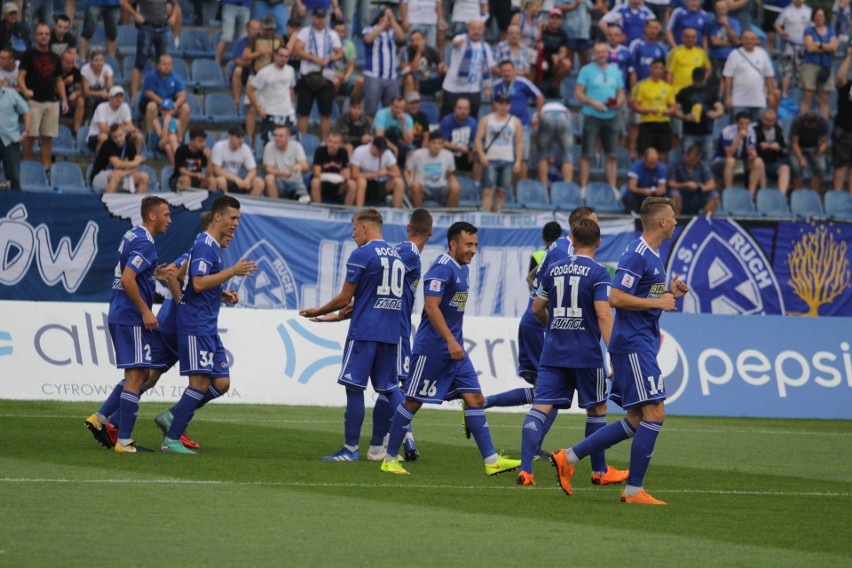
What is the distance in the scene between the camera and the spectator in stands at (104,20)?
2466 cm

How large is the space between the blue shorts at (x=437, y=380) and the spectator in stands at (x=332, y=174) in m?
10.7

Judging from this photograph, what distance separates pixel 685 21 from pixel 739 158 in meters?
3.14

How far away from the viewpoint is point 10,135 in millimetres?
21141

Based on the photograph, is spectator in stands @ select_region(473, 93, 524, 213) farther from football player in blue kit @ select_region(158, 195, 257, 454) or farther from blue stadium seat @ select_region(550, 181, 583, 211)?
football player in blue kit @ select_region(158, 195, 257, 454)

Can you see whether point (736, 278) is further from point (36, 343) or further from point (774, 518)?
point (774, 518)

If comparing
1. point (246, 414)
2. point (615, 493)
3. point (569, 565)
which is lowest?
point (246, 414)

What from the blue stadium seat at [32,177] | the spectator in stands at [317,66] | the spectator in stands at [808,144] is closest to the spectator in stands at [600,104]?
the spectator in stands at [808,144]

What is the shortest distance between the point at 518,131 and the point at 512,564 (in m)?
16.7

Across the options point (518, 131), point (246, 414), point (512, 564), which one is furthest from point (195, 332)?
point (518, 131)

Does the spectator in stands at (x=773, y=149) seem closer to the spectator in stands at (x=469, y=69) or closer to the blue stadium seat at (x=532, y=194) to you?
the blue stadium seat at (x=532, y=194)

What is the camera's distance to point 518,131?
77.7 ft

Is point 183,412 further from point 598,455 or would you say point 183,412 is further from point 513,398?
point 598,455

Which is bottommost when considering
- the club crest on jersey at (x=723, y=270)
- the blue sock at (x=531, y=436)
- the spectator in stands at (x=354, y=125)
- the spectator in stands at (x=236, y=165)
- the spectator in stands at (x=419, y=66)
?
the club crest on jersey at (x=723, y=270)

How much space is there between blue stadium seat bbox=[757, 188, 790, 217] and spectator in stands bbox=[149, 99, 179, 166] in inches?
425
